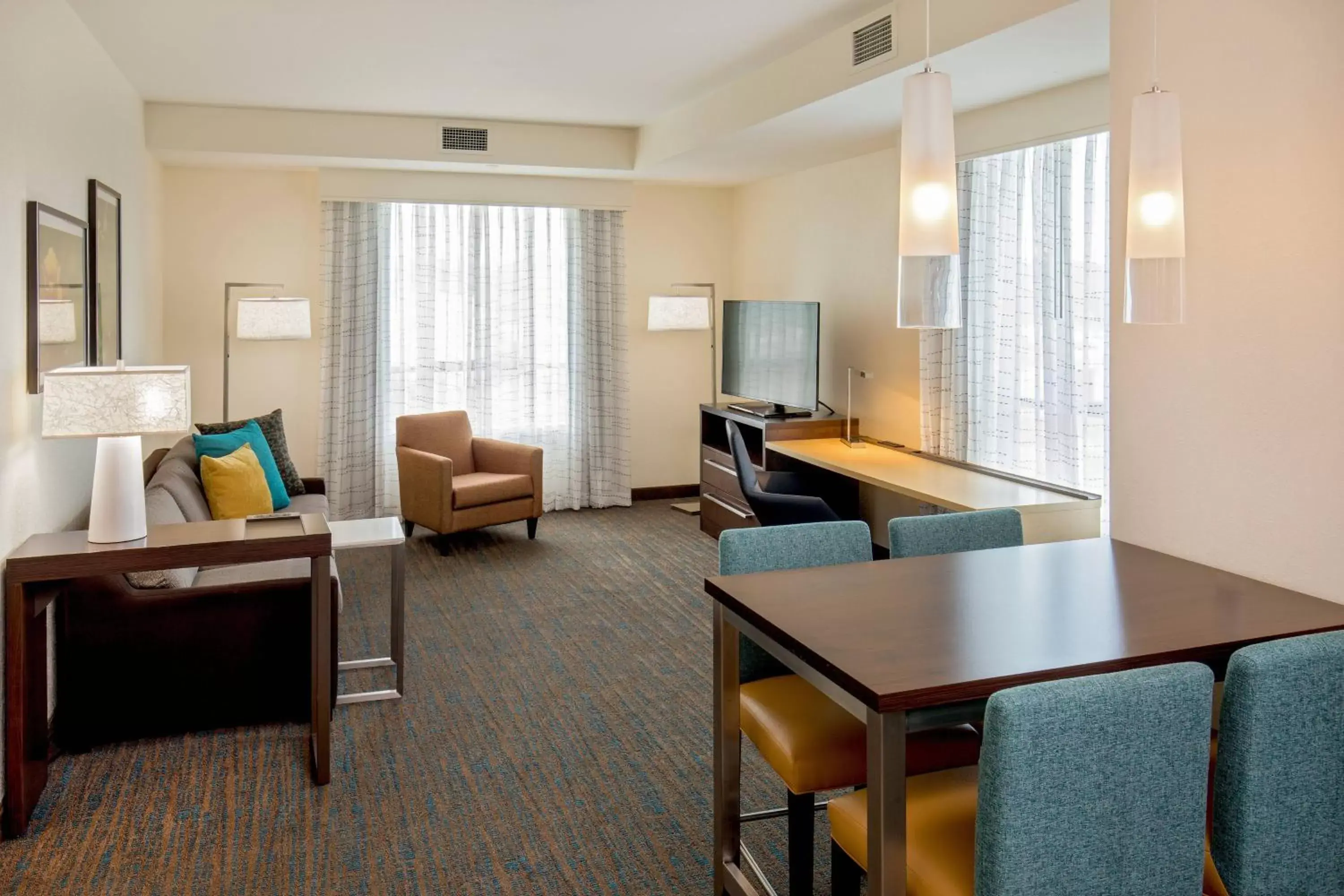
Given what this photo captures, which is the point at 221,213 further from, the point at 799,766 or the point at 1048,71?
the point at 799,766

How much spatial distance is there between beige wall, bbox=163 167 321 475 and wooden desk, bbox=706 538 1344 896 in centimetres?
537

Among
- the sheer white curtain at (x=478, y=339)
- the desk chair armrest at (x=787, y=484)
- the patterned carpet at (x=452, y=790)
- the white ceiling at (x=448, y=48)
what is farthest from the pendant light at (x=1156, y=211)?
the sheer white curtain at (x=478, y=339)

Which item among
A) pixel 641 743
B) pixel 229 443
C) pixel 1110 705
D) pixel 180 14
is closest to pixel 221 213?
pixel 229 443

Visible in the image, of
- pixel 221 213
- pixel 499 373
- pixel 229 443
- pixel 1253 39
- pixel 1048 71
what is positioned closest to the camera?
pixel 1253 39

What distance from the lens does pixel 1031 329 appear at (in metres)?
4.76

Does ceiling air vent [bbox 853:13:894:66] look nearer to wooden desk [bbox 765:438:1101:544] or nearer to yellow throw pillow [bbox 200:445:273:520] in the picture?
wooden desk [bbox 765:438:1101:544]

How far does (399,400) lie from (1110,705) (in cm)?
630

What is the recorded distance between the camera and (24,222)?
10.8ft

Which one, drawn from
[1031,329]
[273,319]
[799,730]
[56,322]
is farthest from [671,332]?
[799,730]

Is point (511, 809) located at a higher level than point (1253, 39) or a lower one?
lower

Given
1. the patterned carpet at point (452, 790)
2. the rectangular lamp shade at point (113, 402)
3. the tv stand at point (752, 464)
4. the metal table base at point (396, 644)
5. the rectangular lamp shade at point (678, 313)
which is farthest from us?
the rectangular lamp shade at point (678, 313)

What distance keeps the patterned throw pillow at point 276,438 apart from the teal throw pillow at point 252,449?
0.12 metres

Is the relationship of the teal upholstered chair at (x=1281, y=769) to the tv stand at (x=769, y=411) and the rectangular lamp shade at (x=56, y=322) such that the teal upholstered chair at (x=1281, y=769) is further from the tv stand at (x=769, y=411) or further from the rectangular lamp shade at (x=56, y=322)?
the tv stand at (x=769, y=411)

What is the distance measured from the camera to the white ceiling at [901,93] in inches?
138
